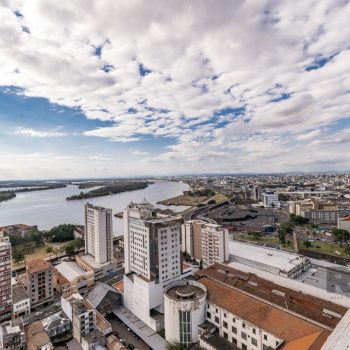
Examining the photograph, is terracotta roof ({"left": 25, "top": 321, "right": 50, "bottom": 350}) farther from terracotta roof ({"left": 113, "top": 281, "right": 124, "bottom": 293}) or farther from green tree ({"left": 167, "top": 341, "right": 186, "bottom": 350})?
green tree ({"left": 167, "top": 341, "right": 186, "bottom": 350})

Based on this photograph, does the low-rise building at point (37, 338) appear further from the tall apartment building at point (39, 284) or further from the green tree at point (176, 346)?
the green tree at point (176, 346)

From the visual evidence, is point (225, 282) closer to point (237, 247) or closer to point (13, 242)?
point (237, 247)

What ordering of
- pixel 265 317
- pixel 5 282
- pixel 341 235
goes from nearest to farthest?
pixel 265 317 → pixel 5 282 → pixel 341 235

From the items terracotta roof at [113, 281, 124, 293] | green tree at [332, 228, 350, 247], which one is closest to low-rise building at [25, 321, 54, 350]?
terracotta roof at [113, 281, 124, 293]

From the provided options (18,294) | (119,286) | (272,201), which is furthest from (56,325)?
(272,201)

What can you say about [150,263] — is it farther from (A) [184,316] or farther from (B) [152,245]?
(A) [184,316]

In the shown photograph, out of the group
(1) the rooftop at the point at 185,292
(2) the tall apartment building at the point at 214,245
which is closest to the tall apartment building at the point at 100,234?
(2) the tall apartment building at the point at 214,245
